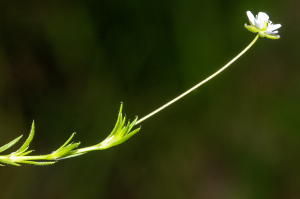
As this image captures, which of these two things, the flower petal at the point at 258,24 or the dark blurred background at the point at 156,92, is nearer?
the flower petal at the point at 258,24

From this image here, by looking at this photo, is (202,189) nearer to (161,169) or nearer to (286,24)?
(161,169)

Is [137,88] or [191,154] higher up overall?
[137,88]

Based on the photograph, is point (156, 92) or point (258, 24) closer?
point (258, 24)

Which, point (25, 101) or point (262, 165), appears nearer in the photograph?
point (25, 101)

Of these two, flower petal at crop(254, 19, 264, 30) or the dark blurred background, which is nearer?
flower petal at crop(254, 19, 264, 30)

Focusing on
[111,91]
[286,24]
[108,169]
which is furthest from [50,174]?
[286,24]

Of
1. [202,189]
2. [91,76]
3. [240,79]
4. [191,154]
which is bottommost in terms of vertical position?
A: [202,189]
